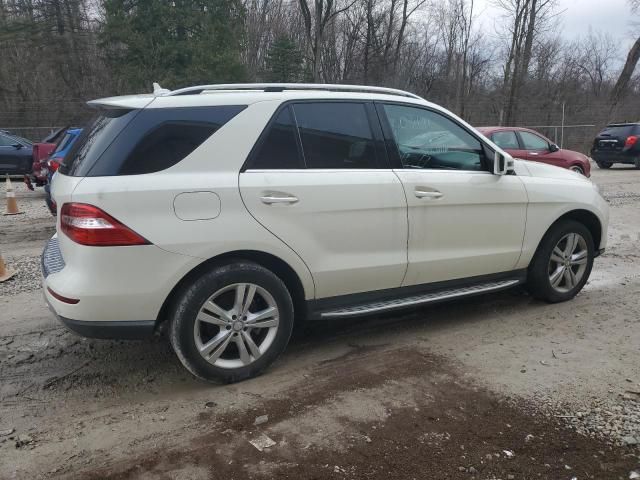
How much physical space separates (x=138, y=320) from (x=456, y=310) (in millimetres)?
2993

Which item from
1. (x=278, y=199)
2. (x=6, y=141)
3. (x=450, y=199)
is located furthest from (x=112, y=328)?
(x=6, y=141)

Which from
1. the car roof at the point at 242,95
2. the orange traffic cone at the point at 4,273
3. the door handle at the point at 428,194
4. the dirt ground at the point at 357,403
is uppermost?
the car roof at the point at 242,95

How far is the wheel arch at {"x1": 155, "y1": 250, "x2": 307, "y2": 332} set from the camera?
3.47 meters

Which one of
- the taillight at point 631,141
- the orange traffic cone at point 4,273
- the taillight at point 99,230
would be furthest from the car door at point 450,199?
the taillight at point 631,141

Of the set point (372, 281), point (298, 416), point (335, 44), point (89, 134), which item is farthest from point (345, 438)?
point (335, 44)

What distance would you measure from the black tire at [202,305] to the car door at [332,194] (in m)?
0.28

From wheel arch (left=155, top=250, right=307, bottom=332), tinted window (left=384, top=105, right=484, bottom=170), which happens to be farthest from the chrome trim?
tinted window (left=384, top=105, right=484, bottom=170)

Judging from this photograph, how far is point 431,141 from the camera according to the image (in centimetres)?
447

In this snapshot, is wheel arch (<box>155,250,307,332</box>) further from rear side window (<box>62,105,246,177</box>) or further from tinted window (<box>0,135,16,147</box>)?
tinted window (<box>0,135,16,147</box>)

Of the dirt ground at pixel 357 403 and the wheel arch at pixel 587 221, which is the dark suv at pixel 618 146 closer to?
the wheel arch at pixel 587 221

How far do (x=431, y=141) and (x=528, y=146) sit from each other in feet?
32.1

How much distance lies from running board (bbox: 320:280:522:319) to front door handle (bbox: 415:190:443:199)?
0.79m

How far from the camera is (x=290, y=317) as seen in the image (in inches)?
149

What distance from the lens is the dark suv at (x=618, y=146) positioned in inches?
757
